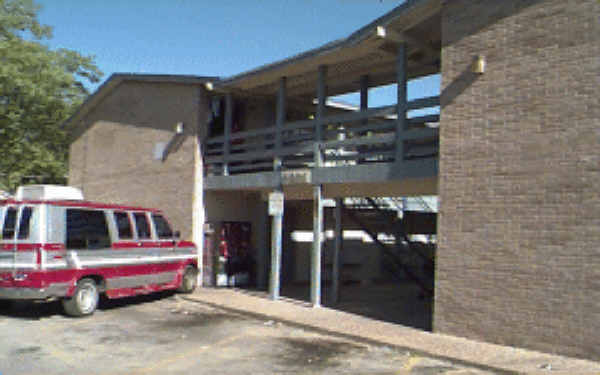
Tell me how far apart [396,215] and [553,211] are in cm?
813

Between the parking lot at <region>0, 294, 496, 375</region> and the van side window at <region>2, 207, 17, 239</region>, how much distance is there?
59.6 inches

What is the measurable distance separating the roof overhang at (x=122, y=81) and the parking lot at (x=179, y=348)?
6.46m

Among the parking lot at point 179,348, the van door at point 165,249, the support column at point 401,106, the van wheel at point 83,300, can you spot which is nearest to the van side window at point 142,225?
the van door at point 165,249

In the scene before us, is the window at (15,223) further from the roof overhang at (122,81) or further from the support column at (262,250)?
the support column at (262,250)

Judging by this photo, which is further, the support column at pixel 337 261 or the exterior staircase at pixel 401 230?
the exterior staircase at pixel 401 230

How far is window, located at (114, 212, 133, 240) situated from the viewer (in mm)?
11344

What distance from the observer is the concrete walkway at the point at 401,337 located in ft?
24.0

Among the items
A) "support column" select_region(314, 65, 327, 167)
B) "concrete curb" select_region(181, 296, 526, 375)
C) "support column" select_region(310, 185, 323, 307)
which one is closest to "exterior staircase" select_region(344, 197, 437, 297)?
"support column" select_region(310, 185, 323, 307)

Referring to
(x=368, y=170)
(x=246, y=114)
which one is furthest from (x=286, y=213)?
(x=368, y=170)

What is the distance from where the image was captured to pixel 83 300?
1043cm

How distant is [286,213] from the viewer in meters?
17.1

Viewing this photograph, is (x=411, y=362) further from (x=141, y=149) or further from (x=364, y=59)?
(x=141, y=149)

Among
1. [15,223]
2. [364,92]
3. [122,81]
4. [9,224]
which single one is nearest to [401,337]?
[364,92]

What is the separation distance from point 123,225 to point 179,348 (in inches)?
162
